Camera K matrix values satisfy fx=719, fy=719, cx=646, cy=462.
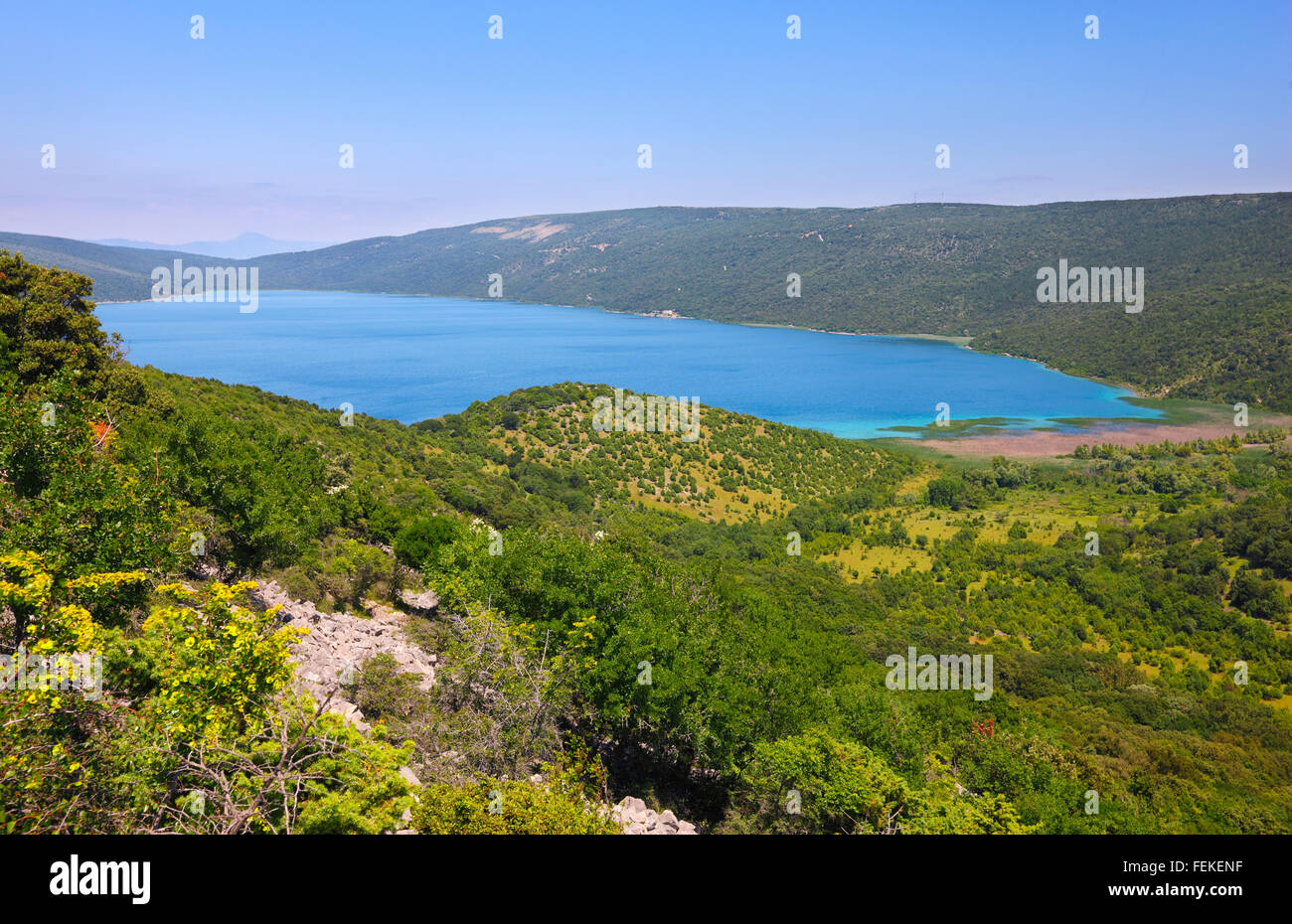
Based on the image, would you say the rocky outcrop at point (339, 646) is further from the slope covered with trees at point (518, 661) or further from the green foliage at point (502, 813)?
the green foliage at point (502, 813)

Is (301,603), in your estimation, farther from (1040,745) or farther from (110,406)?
(1040,745)

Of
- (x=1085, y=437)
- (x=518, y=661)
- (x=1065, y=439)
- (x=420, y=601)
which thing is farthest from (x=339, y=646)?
(x=1085, y=437)

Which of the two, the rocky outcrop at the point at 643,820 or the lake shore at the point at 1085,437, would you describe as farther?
the lake shore at the point at 1085,437

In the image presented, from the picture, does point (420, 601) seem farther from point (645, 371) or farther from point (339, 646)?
point (645, 371)

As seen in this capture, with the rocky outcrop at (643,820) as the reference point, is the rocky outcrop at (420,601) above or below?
above

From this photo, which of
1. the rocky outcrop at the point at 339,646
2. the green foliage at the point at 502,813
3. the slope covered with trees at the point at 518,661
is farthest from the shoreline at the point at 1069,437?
the green foliage at the point at 502,813

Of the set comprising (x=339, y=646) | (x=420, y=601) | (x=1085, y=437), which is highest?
(x=1085, y=437)

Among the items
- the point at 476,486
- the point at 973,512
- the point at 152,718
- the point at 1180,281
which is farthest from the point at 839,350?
the point at 152,718
